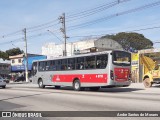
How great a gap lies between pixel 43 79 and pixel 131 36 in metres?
62.6

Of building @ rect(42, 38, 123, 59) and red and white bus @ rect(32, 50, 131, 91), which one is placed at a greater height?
building @ rect(42, 38, 123, 59)

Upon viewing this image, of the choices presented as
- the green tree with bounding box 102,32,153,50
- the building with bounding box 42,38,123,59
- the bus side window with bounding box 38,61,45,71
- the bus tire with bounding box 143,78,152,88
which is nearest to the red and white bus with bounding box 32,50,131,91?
the bus side window with bounding box 38,61,45,71

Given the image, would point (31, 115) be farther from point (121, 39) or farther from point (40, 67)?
point (121, 39)

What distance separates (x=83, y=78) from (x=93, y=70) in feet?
4.98

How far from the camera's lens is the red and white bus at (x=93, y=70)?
75.4ft

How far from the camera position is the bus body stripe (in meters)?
23.5

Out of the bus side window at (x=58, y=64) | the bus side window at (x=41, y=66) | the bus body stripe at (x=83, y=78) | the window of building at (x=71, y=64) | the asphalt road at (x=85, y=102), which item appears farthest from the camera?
the bus side window at (x=41, y=66)

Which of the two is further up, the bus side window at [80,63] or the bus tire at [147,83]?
the bus side window at [80,63]

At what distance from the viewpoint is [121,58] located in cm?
2361

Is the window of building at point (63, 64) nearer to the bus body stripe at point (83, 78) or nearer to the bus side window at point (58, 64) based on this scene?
the bus side window at point (58, 64)

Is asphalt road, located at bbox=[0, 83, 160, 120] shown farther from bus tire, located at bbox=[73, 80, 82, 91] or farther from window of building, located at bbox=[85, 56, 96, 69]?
bus tire, located at bbox=[73, 80, 82, 91]

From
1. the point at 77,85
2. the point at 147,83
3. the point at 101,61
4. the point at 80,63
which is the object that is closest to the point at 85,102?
the point at 101,61

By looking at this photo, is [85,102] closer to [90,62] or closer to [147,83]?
[90,62]

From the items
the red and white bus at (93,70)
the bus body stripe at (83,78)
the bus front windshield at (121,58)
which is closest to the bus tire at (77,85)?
the red and white bus at (93,70)
